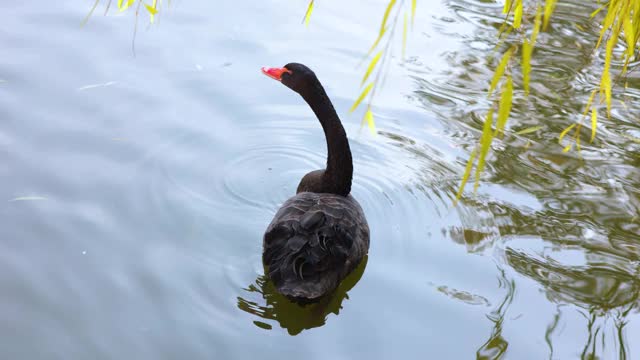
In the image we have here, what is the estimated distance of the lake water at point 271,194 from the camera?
4016 mm

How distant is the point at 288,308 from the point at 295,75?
1.43m

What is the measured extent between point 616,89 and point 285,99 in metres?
2.92

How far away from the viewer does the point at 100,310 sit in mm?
3973

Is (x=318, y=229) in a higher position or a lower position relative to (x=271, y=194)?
higher

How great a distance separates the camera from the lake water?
4.02m

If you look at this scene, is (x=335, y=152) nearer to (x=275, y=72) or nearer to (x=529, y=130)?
(x=275, y=72)

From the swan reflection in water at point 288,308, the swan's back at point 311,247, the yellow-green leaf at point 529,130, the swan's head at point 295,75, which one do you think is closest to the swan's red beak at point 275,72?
the swan's head at point 295,75

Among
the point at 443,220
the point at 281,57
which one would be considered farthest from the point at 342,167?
the point at 281,57

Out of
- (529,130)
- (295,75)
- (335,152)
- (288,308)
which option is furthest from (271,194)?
(529,130)

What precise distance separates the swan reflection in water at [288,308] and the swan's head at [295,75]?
1215 millimetres

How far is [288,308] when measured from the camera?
4.22 m

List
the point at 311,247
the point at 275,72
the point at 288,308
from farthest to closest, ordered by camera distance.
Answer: the point at 275,72
the point at 288,308
the point at 311,247

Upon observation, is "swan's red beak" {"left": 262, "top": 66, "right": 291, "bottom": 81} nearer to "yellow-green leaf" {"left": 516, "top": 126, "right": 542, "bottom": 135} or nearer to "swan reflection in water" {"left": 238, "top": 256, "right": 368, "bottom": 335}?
"swan reflection in water" {"left": 238, "top": 256, "right": 368, "bottom": 335}

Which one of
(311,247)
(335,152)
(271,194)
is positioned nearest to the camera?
(311,247)
